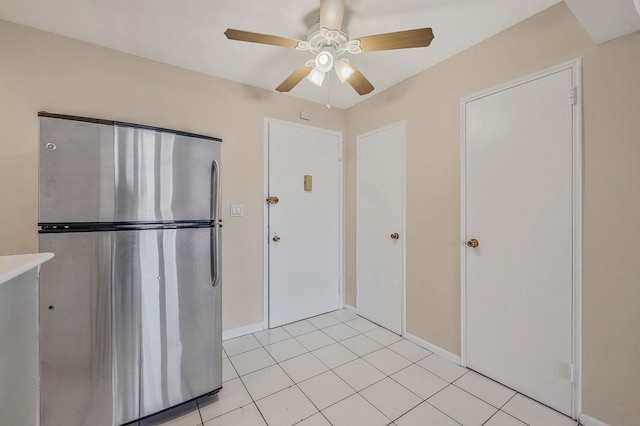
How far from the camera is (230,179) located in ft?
8.45

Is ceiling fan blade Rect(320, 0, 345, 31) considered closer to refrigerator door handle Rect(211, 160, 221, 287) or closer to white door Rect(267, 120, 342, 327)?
refrigerator door handle Rect(211, 160, 221, 287)

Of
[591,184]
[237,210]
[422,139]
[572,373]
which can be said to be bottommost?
[572,373]

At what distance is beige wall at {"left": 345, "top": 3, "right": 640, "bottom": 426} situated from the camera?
1371 mm

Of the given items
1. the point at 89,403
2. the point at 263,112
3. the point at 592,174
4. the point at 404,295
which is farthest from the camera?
the point at 263,112

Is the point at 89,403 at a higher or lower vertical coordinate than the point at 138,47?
lower

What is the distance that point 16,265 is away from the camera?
782mm

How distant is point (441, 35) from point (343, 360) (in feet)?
8.75

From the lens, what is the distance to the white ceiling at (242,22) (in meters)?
1.63

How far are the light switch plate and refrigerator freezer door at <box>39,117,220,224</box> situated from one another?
2.86 ft

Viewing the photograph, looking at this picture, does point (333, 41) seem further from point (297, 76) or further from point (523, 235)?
point (523, 235)

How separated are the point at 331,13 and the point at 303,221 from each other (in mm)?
1983

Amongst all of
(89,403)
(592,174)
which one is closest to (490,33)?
(592,174)

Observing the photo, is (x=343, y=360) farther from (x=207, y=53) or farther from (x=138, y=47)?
(x=138, y=47)

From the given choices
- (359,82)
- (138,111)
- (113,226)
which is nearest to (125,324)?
(113,226)
